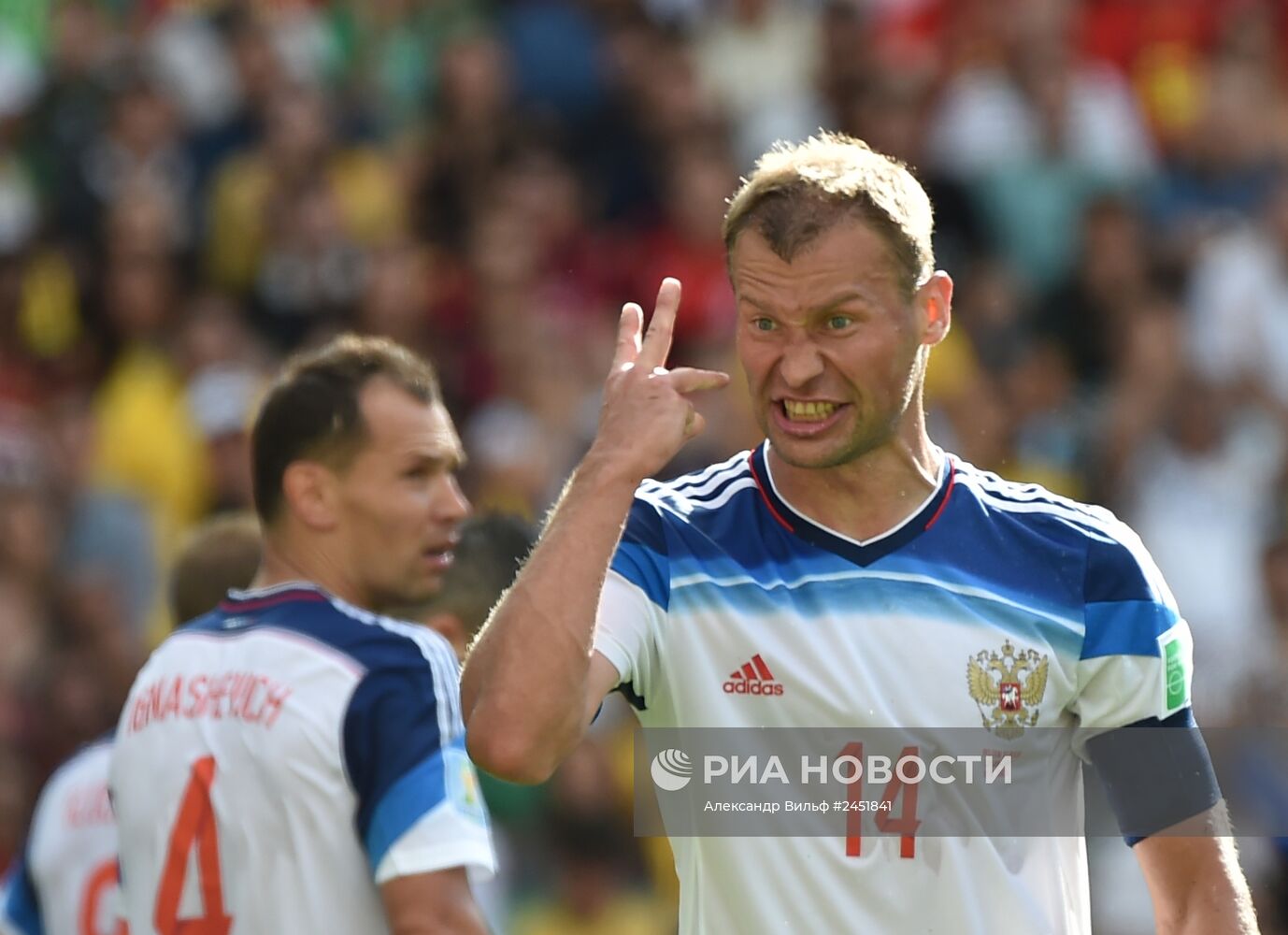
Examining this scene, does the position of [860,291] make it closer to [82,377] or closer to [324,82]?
[82,377]

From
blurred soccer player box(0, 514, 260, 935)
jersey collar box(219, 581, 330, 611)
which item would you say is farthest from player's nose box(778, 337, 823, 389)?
blurred soccer player box(0, 514, 260, 935)

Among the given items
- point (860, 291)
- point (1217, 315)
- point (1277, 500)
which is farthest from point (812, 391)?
point (1217, 315)

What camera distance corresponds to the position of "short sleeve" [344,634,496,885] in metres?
4.70

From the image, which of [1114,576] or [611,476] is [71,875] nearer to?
[611,476]

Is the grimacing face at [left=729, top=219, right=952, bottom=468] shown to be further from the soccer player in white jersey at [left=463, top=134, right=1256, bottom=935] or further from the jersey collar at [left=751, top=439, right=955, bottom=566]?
the jersey collar at [left=751, top=439, right=955, bottom=566]

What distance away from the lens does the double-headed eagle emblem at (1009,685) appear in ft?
14.1

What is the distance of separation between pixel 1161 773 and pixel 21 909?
134 inches

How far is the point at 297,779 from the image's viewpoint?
4762 mm

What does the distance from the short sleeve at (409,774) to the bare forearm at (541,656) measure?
0.75 m

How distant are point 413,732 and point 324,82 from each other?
8.79 meters

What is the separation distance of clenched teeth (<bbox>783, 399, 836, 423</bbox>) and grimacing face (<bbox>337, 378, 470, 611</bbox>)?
146cm

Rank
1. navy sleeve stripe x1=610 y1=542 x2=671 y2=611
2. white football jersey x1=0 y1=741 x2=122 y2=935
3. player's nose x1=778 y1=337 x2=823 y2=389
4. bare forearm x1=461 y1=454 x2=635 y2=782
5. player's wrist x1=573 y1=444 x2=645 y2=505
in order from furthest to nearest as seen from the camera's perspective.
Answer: white football jersey x1=0 y1=741 x2=122 y2=935, navy sleeve stripe x1=610 y1=542 x2=671 y2=611, player's nose x1=778 y1=337 x2=823 y2=389, player's wrist x1=573 y1=444 x2=645 y2=505, bare forearm x1=461 y1=454 x2=635 y2=782

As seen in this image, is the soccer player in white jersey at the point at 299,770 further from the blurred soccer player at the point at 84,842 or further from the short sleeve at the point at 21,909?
the short sleeve at the point at 21,909

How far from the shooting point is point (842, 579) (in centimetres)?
437
